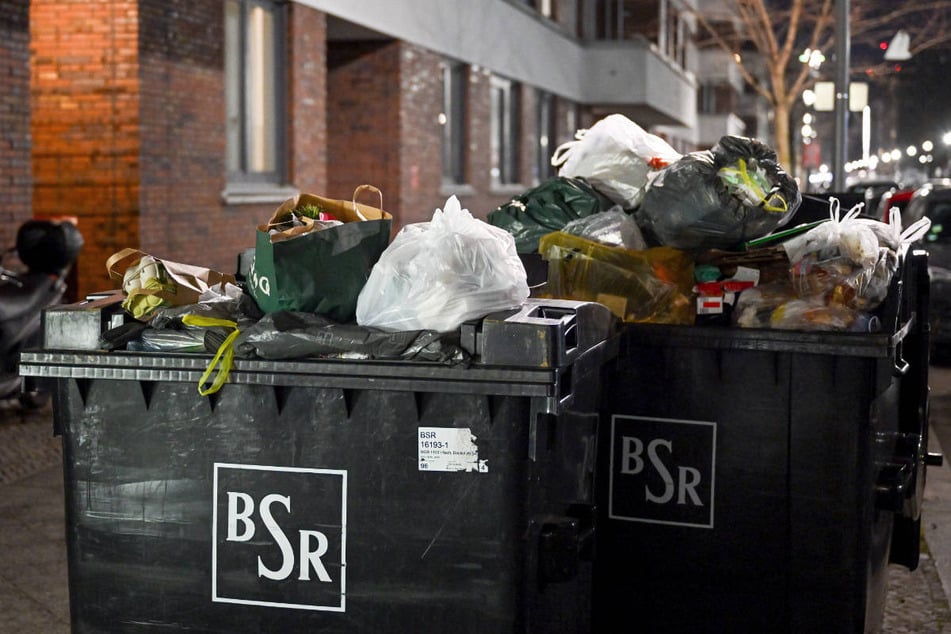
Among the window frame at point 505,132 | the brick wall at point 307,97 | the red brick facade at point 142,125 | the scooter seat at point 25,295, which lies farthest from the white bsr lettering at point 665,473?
the window frame at point 505,132

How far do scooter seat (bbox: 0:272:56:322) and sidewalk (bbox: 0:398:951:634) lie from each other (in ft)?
2.82

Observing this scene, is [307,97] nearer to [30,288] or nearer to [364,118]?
[364,118]

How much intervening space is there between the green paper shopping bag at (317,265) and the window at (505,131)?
18185 millimetres

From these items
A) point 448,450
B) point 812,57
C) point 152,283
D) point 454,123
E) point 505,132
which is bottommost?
point 448,450

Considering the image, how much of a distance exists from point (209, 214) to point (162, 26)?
5.88 feet

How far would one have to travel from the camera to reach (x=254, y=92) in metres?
13.4

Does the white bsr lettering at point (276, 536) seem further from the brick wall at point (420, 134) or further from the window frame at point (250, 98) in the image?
the brick wall at point (420, 134)

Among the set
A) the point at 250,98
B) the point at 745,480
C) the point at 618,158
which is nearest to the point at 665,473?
the point at 745,480

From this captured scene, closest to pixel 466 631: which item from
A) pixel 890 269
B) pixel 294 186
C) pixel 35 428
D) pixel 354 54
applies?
pixel 890 269

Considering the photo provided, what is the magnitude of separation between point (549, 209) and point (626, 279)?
39.6 inches

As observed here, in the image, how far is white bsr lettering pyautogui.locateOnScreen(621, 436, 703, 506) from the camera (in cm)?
426

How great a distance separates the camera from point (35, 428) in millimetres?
8844

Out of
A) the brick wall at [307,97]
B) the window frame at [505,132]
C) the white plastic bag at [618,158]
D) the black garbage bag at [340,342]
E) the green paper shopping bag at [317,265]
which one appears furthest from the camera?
the window frame at [505,132]

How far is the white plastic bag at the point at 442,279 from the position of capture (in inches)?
135
